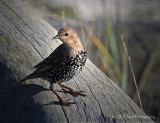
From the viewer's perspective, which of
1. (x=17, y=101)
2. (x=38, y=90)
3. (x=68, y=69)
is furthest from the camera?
(x=68, y=69)

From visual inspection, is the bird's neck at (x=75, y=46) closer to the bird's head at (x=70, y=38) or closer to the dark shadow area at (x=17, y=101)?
the bird's head at (x=70, y=38)

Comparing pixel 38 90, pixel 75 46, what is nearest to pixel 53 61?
pixel 75 46

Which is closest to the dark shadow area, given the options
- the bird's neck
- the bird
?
→ the bird

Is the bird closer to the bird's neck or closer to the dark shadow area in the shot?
the bird's neck

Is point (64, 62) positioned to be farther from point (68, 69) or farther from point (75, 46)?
point (75, 46)

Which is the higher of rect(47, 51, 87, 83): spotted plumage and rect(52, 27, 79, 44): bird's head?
rect(52, 27, 79, 44): bird's head

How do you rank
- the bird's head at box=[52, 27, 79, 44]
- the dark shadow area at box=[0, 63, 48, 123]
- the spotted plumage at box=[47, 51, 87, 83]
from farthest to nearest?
the bird's head at box=[52, 27, 79, 44] → the spotted plumage at box=[47, 51, 87, 83] → the dark shadow area at box=[0, 63, 48, 123]

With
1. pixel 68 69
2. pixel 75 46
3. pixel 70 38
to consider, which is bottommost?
pixel 68 69
